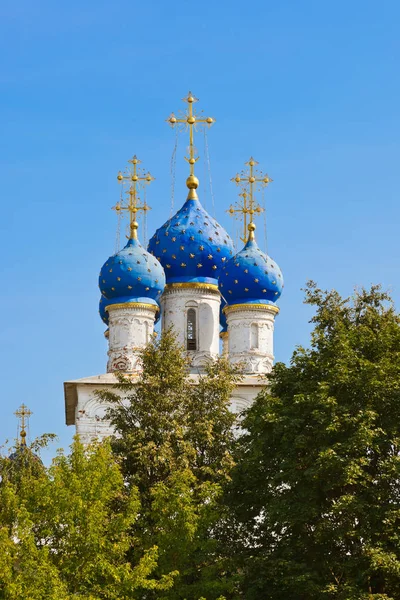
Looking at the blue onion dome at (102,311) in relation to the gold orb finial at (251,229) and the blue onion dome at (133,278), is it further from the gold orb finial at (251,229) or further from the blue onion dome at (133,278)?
the gold orb finial at (251,229)

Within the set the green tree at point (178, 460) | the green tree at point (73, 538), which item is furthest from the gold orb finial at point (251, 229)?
the green tree at point (73, 538)

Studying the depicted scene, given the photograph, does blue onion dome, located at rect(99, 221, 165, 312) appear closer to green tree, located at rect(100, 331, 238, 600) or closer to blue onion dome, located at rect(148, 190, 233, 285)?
blue onion dome, located at rect(148, 190, 233, 285)

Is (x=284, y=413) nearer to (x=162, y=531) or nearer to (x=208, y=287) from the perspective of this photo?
(x=162, y=531)

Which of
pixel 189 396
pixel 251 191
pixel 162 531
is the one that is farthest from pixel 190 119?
pixel 162 531

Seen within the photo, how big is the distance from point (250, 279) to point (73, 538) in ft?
49.0

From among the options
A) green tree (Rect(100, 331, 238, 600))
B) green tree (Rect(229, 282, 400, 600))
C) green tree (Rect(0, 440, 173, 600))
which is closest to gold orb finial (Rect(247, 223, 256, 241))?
green tree (Rect(100, 331, 238, 600))

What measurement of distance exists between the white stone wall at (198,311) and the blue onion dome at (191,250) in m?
0.28

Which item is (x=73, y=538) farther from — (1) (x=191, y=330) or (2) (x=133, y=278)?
(1) (x=191, y=330)

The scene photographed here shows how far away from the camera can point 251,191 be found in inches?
1419

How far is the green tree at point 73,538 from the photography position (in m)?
18.7

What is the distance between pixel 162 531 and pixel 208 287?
565 inches

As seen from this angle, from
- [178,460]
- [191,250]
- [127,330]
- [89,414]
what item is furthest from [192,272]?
[178,460]

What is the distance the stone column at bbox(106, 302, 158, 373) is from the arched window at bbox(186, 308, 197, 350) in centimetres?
124

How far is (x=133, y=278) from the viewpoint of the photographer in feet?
108
